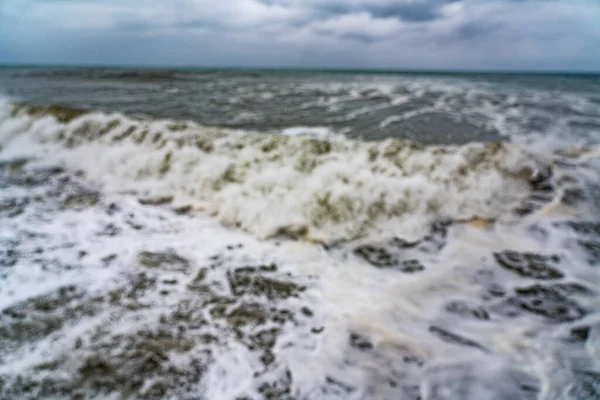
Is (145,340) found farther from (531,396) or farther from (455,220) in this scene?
(455,220)

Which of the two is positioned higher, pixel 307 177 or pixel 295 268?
pixel 307 177

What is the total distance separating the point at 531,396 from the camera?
2.64 metres

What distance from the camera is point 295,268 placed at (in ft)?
13.8

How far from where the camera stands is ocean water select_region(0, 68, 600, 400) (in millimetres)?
2773

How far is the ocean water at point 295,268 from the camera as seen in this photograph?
2.77 meters

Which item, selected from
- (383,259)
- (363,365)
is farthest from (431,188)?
(363,365)

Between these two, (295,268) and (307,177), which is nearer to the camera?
(295,268)

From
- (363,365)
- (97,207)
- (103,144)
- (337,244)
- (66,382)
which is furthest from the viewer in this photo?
(103,144)

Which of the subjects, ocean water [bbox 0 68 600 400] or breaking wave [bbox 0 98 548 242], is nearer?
ocean water [bbox 0 68 600 400]

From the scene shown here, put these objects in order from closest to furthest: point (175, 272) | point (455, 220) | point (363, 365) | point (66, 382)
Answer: point (66, 382) → point (363, 365) → point (175, 272) → point (455, 220)

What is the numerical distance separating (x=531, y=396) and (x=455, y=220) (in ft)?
9.78

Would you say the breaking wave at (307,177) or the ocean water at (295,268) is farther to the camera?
the breaking wave at (307,177)

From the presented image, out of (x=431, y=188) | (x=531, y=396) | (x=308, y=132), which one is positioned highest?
(x=308, y=132)

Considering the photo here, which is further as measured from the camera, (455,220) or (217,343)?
(455,220)
